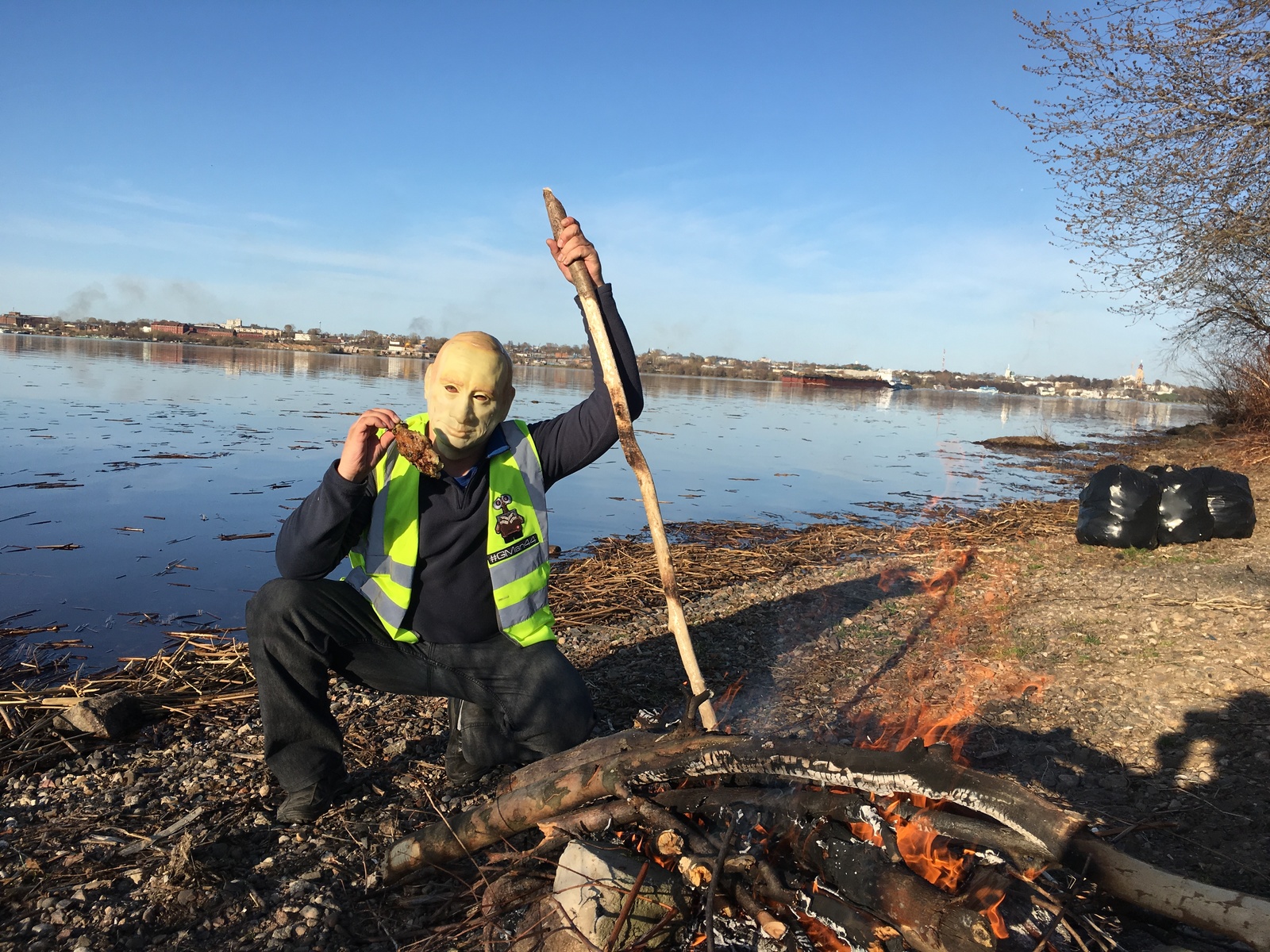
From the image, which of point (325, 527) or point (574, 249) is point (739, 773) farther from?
point (574, 249)

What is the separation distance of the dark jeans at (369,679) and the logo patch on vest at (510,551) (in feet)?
1.25

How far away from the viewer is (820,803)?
2145mm

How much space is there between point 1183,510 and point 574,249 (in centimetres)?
726

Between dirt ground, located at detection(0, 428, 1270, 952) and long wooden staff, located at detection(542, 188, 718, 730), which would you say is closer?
dirt ground, located at detection(0, 428, 1270, 952)

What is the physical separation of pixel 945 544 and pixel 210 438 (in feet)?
43.8

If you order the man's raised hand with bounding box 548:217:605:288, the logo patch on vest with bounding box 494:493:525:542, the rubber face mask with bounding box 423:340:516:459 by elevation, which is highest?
the man's raised hand with bounding box 548:217:605:288

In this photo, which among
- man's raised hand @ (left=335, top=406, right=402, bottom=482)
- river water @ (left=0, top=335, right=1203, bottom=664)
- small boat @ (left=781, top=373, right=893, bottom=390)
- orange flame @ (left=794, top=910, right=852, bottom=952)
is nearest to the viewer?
orange flame @ (left=794, top=910, right=852, bottom=952)

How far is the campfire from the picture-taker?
1.87 m

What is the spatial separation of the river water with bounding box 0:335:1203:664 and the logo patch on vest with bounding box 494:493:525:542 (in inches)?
139

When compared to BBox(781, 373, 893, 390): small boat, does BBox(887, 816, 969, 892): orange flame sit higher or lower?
lower

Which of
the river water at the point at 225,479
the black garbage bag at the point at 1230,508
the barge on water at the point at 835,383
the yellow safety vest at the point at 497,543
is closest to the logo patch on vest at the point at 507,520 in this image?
the yellow safety vest at the point at 497,543

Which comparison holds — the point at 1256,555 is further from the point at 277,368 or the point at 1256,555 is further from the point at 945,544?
the point at 277,368

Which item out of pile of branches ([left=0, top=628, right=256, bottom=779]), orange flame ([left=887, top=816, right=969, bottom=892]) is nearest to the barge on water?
pile of branches ([left=0, top=628, right=256, bottom=779])

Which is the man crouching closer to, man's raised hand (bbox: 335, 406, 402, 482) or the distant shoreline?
man's raised hand (bbox: 335, 406, 402, 482)
